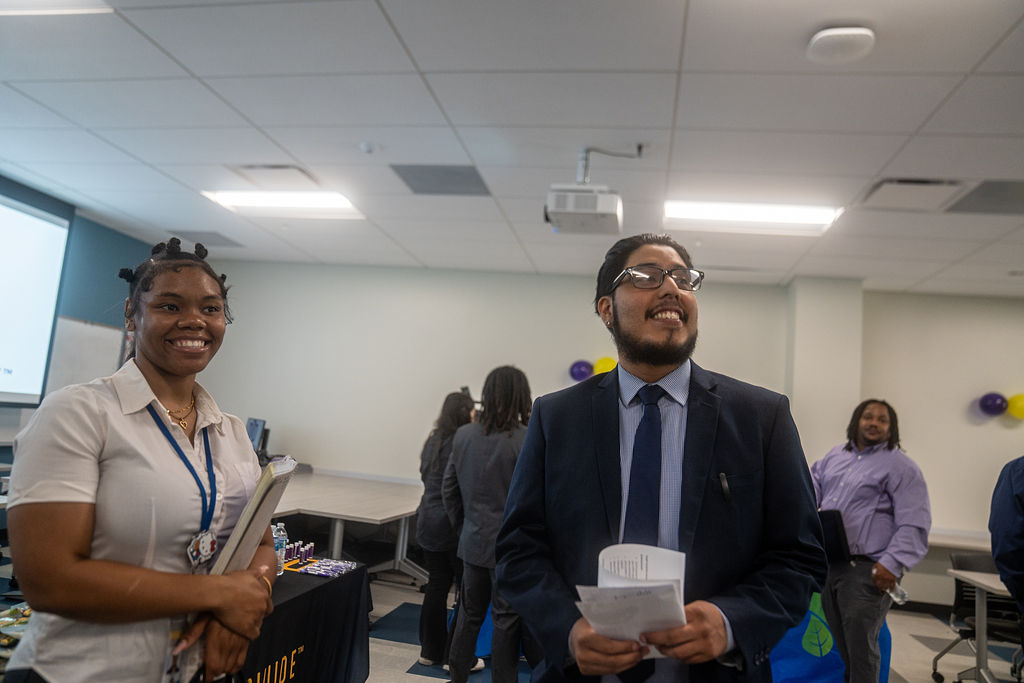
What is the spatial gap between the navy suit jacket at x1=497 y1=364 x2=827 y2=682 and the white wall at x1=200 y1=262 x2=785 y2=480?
5581 millimetres

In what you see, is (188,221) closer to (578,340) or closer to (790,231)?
(578,340)

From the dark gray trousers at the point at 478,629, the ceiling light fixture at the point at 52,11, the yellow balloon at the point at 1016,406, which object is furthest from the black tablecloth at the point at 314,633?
the yellow balloon at the point at 1016,406

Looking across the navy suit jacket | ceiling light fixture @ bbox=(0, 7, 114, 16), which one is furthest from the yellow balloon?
ceiling light fixture @ bbox=(0, 7, 114, 16)

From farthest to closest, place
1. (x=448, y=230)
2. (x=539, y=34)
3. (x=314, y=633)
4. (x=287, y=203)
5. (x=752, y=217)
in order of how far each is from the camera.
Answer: (x=448, y=230) < (x=287, y=203) < (x=752, y=217) < (x=539, y=34) < (x=314, y=633)

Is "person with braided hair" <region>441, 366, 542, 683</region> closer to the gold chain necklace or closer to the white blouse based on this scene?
the gold chain necklace

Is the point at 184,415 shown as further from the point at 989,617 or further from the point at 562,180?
the point at 989,617

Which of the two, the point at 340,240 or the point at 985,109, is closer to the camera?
the point at 985,109

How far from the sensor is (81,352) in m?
6.25

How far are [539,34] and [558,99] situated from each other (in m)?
0.53

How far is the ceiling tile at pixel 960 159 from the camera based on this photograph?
3326 millimetres

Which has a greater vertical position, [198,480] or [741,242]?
[741,242]

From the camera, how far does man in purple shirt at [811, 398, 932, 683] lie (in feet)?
10.1

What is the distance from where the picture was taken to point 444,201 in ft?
16.0

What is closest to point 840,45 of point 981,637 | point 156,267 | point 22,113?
point 156,267
